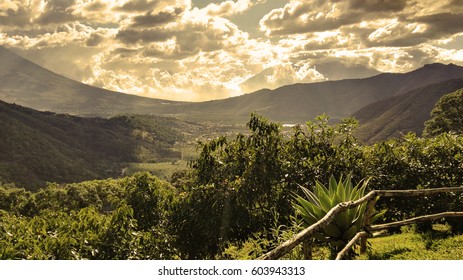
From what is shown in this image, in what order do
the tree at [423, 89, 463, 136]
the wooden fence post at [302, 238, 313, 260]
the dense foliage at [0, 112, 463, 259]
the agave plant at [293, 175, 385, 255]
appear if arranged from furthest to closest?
the tree at [423, 89, 463, 136] < the dense foliage at [0, 112, 463, 259] < the agave plant at [293, 175, 385, 255] < the wooden fence post at [302, 238, 313, 260]

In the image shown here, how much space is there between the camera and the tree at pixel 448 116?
47406mm

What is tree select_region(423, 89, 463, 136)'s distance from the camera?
4741 cm

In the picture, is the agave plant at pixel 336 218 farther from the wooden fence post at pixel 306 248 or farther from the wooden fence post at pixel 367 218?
the wooden fence post at pixel 306 248

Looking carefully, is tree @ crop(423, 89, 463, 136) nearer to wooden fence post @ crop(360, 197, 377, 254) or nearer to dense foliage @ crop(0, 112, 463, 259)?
dense foliage @ crop(0, 112, 463, 259)

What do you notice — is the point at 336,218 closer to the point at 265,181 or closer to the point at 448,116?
the point at 265,181

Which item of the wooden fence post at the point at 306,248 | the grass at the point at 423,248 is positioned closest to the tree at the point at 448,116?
the grass at the point at 423,248

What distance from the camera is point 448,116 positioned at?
4900cm

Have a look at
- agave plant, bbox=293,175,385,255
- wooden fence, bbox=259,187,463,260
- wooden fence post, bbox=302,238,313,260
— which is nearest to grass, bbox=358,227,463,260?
agave plant, bbox=293,175,385,255

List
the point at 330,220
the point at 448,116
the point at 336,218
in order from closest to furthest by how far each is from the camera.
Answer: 1. the point at 330,220
2. the point at 336,218
3. the point at 448,116

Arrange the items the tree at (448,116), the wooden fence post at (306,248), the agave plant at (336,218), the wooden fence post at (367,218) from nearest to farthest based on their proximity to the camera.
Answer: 1. the wooden fence post at (306,248)
2. the wooden fence post at (367,218)
3. the agave plant at (336,218)
4. the tree at (448,116)

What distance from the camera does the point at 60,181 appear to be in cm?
14938

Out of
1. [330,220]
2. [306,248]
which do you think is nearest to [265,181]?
[306,248]
